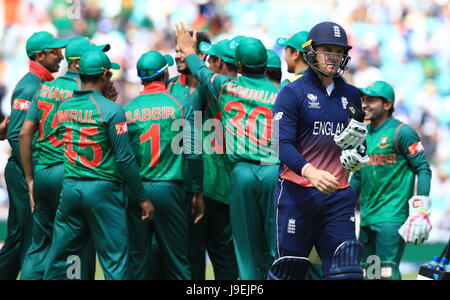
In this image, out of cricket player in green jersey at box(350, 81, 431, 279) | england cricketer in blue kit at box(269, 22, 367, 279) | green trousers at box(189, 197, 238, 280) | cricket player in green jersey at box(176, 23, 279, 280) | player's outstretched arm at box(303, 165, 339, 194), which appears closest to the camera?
player's outstretched arm at box(303, 165, 339, 194)

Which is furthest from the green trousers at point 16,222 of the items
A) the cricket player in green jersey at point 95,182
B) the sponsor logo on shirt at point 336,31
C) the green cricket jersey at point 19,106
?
the sponsor logo on shirt at point 336,31

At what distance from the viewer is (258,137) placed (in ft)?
25.1

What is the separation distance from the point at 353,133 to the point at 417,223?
213 centimetres

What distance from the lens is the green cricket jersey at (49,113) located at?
7.36 metres

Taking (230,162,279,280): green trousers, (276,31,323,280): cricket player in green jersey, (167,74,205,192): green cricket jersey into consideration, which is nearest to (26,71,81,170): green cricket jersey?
(167,74,205,192): green cricket jersey

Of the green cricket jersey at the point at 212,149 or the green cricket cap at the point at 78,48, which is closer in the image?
the green cricket cap at the point at 78,48

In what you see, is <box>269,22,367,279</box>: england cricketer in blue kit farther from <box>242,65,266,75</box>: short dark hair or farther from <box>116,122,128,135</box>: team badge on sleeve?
<box>242,65,266,75</box>: short dark hair

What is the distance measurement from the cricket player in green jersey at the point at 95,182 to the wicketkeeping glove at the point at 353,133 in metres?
2.03

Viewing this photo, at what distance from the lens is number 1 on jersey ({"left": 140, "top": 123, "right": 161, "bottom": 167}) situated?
7273mm

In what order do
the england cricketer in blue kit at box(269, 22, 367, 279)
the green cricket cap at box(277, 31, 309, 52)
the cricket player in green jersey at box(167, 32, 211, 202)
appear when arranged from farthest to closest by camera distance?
1. the cricket player in green jersey at box(167, 32, 211, 202)
2. the green cricket cap at box(277, 31, 309, 52)
3. the england cricketer in blue kit at box(269, 22, 367, 279)

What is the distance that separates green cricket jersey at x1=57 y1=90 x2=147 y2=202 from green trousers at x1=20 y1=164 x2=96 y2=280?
66 cm

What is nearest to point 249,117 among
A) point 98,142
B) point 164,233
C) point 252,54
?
point 252,54

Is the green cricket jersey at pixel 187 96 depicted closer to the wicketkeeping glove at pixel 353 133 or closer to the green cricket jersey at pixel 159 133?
the green cricket jersey at pixel 159 133
